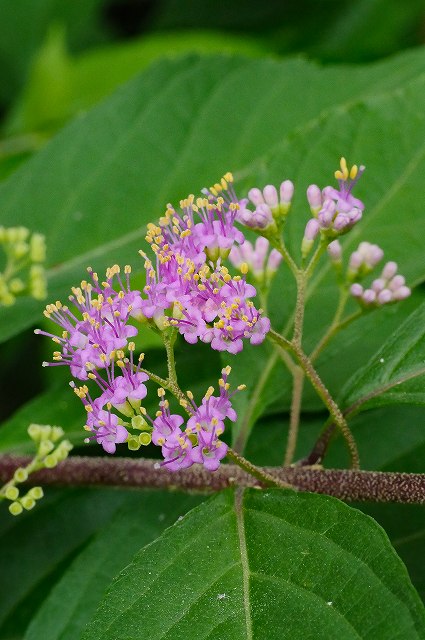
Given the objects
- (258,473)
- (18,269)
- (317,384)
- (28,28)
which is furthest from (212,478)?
(28,28)

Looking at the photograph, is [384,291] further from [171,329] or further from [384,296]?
[171,329]

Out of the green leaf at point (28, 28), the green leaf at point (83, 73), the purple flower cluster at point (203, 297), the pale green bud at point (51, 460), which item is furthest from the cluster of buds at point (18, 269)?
the green leaf at point (28, 28)

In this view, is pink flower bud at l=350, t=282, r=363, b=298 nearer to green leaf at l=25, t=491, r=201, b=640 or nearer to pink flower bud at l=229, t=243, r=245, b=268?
pink flower bud at l=229, t=243, r=245, b=268

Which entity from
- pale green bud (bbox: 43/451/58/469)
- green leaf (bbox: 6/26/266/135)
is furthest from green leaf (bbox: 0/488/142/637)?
green leaf (bbox: 6/26/266/135)

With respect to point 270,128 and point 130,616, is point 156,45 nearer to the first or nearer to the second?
point 270,128

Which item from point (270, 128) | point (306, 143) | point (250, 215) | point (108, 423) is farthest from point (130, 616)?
point (270, 128)

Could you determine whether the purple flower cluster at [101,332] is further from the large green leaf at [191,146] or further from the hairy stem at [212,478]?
the large green leaf at [191,146]
